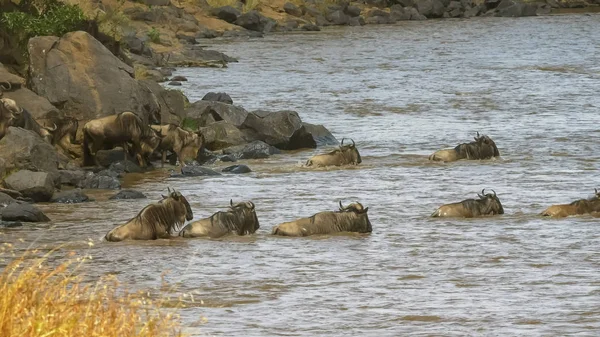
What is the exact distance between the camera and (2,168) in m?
16.8

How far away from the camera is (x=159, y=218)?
14.1 m

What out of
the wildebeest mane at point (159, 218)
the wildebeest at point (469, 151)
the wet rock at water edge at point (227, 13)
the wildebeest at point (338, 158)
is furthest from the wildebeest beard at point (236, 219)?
the wet rock at water edge at point (227, 13)

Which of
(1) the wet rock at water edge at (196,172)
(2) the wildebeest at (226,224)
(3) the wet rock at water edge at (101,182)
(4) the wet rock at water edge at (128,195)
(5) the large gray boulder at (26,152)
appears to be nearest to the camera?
(2) the wildebeest at (226,224)

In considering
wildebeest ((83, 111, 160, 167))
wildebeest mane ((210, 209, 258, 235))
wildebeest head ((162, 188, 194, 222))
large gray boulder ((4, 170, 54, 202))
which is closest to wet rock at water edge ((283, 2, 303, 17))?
wildebeest ((83, 111, 160, 167))

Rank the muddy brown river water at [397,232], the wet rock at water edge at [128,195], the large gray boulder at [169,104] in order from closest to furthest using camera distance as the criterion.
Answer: the muddy brown river water at [397,232] < the wet rock at water edge at [128,195] < the large gray boulder at [169,104]

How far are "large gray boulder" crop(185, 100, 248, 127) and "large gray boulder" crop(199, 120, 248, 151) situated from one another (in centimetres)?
90

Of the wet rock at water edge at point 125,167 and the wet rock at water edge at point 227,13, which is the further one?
the wet rock at water edge at point 227,13

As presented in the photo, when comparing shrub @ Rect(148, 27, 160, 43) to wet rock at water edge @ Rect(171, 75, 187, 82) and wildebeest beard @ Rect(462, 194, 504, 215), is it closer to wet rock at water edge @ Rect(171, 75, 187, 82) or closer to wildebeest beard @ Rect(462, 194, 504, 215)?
wet rock at water edge @ Rect(171, 75, 187, 82)

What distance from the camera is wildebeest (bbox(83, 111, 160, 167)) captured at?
19.2m

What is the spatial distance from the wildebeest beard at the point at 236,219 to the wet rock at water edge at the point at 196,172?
4.58 m

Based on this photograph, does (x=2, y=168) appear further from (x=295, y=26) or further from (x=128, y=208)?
(x=295, y=26)

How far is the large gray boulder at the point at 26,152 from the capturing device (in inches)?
687

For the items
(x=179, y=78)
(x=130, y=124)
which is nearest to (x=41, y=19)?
(x=130, y=124)

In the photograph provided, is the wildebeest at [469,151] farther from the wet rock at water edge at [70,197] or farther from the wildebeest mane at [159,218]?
the wildebeest mane at [159,218]
